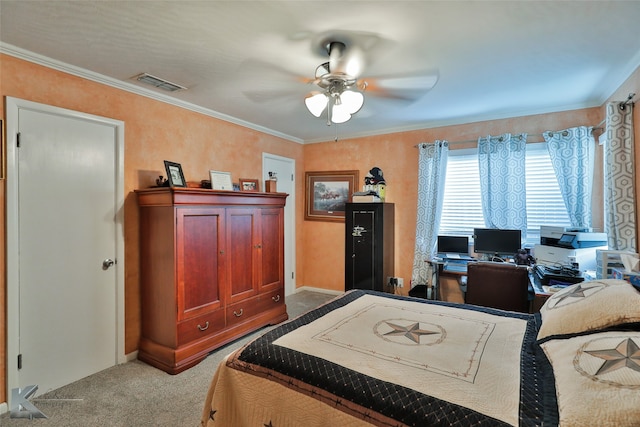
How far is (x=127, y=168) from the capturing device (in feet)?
9.34

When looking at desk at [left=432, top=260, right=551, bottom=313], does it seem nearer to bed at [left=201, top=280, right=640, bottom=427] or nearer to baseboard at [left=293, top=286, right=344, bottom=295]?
bed at [left=201, top=280, right=640, bottom=427]

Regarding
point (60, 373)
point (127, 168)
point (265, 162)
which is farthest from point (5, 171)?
point (265, 162)

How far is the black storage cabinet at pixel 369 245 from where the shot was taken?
4098 millimetres

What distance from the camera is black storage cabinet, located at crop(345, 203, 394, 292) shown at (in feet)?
13.4

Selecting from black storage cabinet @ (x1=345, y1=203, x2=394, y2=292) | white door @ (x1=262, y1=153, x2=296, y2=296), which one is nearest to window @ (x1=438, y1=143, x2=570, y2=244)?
black storage cabinet @ (x1=345, y1=203, x2=394, y2=292)

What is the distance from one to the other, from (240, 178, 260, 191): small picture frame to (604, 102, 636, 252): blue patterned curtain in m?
3.59

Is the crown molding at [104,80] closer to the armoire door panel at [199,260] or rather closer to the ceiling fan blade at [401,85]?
the armoire door panel at [199,260]

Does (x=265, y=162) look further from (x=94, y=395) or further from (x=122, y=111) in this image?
(x=94, y=395)

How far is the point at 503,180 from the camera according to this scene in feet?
11.9

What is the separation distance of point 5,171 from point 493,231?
14.5 feet

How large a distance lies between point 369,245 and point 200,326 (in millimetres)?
2273

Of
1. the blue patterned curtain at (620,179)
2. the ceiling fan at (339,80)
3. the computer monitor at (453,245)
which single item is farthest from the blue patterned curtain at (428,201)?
the blue patterned curtain at (620,179)

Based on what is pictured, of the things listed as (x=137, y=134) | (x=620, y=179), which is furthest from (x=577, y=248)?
(x=137, y=134)

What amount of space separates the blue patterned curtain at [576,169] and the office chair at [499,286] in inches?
45.9
